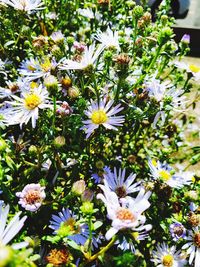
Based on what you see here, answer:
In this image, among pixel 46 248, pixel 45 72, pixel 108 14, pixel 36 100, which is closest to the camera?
pixel 46 248

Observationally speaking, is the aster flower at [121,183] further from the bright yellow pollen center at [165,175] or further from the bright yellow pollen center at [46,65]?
the bright yellow pollen center at [46,65]

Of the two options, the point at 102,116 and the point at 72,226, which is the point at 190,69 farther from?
the point at 72,226

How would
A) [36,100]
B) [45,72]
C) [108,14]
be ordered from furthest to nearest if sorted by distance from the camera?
[108,14] → [45,72] → [36,100]

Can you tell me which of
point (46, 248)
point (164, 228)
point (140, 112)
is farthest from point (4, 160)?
point (164, 228)

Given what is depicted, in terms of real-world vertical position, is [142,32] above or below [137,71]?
above

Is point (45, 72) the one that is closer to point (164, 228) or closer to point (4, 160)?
point (4, 160)

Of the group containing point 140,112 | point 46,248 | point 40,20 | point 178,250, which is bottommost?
point 178,250
